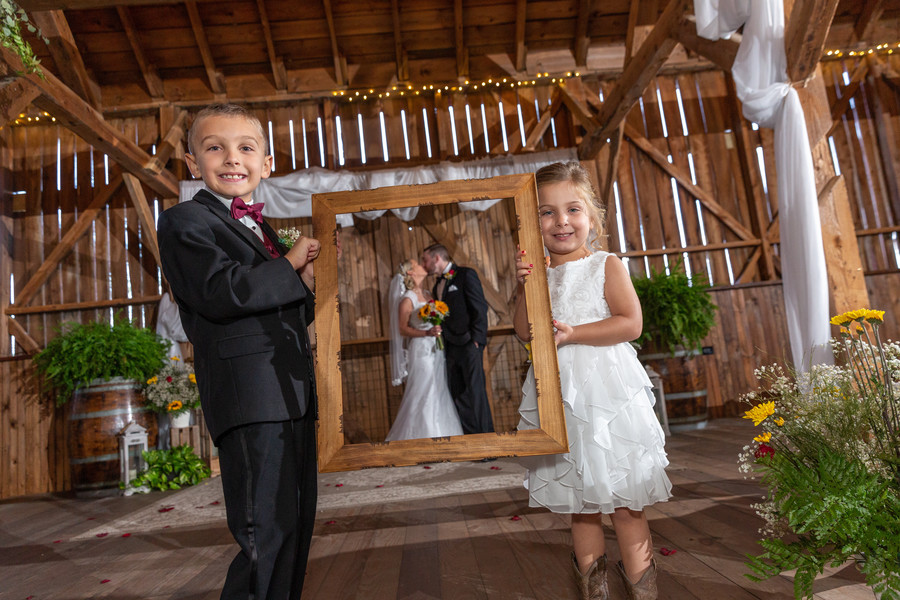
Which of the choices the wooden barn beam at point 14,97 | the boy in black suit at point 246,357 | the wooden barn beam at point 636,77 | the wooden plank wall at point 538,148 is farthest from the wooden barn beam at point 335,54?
the boy in black suit at point 246,357

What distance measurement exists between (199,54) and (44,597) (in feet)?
23.3

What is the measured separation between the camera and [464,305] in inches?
106

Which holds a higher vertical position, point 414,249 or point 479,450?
point 414,249

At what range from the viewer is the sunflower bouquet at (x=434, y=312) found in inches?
104

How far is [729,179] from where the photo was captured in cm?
821

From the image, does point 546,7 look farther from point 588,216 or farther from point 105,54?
point 588,216

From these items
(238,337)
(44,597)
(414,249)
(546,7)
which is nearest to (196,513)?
(44,597)

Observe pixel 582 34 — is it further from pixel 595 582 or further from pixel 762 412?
pixel 595 582

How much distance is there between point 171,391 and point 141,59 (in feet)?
14.2

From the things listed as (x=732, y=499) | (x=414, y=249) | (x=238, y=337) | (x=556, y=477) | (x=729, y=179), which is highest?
(x=729, y=179)

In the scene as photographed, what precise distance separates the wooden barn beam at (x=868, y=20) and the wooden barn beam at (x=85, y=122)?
30.9 ft

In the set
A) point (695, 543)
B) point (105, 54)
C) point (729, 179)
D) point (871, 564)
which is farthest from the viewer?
point (729, 179)

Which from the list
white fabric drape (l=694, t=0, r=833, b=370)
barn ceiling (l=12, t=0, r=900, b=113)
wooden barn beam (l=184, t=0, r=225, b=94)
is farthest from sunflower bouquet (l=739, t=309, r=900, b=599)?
wooden barn beam (l=184, t=0, r=225, b=94)

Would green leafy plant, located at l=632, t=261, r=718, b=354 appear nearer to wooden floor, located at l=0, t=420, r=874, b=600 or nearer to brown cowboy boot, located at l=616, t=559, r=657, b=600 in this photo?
wooden floor, located at l=0, t=420, r=874, b=600
